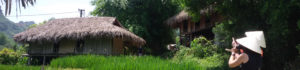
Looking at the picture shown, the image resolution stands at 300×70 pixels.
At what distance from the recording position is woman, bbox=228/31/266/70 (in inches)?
106

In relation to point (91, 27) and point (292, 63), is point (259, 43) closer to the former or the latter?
point (292, 63)

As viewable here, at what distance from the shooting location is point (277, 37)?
6.40 m

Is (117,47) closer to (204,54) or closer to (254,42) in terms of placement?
(204,54)

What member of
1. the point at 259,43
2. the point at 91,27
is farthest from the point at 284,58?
the point at 91,27

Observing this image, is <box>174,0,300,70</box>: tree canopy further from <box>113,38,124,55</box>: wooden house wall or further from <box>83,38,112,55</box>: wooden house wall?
<box>113,38,124,55</box>: wooden house wall

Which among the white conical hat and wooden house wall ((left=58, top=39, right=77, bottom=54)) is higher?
the white conical hat

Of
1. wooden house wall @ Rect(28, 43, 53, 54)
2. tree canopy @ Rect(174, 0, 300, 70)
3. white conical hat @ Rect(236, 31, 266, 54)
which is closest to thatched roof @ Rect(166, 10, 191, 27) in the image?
tree canopy @ Rect(174, 0, 300, 70)

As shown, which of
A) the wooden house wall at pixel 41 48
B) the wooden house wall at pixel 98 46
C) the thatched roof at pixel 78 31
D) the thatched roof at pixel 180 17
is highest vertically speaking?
the thatched roof at pixel 180 17

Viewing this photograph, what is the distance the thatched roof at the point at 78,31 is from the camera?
38.9 feet

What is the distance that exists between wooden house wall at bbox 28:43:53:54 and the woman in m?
13.2

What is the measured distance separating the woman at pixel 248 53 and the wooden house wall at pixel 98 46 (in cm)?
Answer: 1055

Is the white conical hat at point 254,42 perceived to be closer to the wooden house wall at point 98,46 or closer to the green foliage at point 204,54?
the green foliage at point 204,54

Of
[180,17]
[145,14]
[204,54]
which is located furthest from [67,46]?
[204,54]

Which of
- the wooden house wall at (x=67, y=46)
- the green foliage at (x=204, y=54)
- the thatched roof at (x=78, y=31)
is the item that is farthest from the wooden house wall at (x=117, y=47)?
the green foliage at (x=204, y=54)
